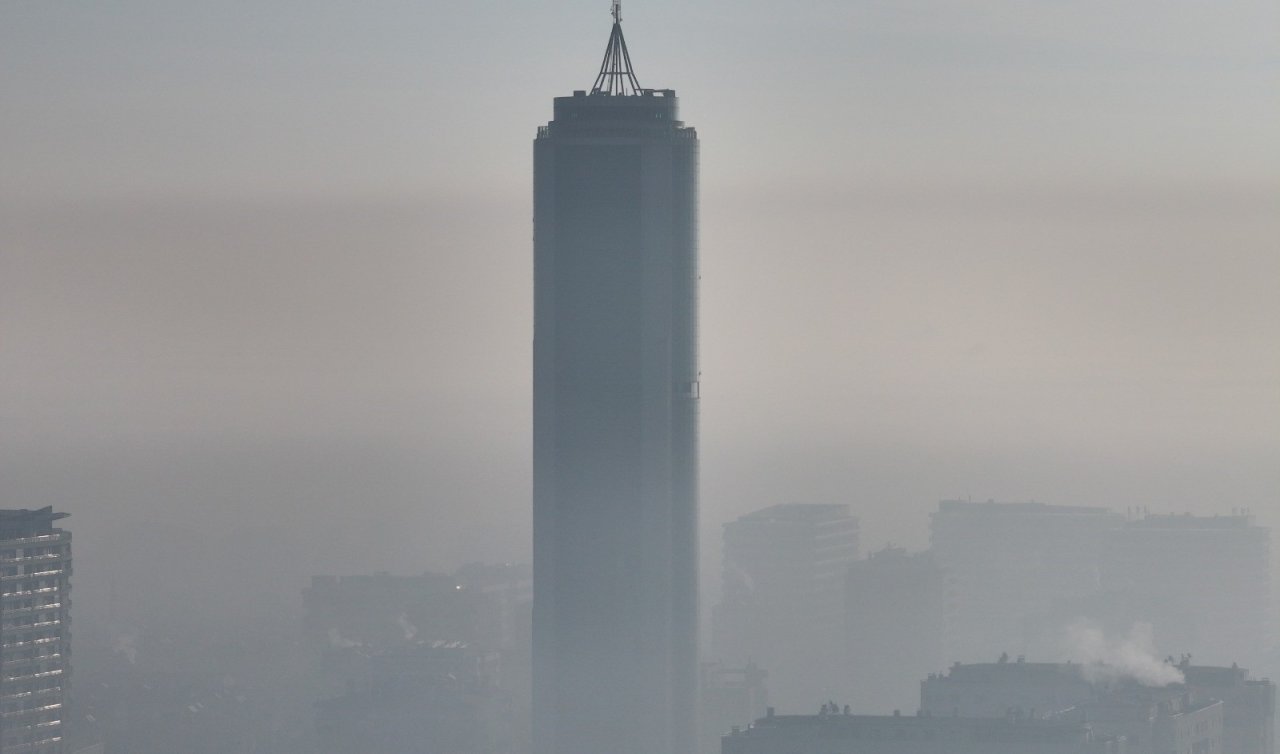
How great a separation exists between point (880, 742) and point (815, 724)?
5.66 m

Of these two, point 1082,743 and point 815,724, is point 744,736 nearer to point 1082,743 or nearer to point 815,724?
point 815,724

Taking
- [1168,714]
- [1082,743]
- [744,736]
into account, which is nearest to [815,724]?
[744,736]

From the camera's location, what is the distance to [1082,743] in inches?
6983

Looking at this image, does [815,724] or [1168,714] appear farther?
[1168,714]

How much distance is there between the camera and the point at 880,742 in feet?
572

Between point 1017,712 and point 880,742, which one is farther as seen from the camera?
point 1017,712

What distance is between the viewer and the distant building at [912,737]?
174125mm

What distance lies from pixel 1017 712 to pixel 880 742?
60.5 feet

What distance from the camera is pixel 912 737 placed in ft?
573

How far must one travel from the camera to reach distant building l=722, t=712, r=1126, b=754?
571 ft

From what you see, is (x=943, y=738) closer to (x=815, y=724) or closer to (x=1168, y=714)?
(x=815, y=724)

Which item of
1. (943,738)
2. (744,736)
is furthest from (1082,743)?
(744,736)

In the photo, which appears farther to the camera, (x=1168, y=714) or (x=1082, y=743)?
(x=1168, y=714)

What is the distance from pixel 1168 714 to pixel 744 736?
122 feet
